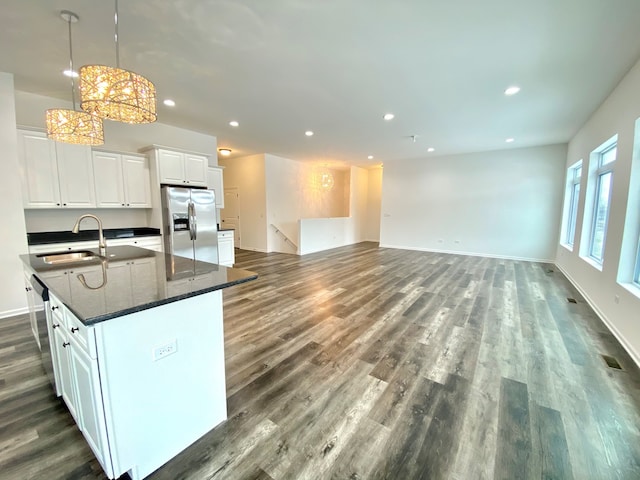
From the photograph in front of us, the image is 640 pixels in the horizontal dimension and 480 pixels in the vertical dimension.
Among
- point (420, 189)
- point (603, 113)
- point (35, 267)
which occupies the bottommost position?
point (35, 267)

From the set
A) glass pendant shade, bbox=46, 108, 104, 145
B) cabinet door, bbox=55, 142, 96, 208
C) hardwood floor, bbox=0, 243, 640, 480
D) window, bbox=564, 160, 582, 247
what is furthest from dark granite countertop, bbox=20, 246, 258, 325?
window, bbox=564, 160, 582, 247

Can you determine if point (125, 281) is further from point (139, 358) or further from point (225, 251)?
point (225, 251)

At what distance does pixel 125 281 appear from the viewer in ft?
5.41

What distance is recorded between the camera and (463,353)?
2.59m

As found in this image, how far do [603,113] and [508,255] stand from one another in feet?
14.1

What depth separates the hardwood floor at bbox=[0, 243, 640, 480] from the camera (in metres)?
1.47

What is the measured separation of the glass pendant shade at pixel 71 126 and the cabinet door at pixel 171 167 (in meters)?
2.24

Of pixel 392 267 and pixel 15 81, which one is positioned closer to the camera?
pixel 15 81

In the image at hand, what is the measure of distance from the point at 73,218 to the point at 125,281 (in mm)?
3861

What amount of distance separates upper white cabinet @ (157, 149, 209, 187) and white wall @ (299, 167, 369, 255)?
3048mm

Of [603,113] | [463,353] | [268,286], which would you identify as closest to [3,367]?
[268,286]

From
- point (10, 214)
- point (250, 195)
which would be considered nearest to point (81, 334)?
point (10, 214)

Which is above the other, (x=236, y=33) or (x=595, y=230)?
(x=236, y=33)

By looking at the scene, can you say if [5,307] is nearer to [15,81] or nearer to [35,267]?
[35,267]
